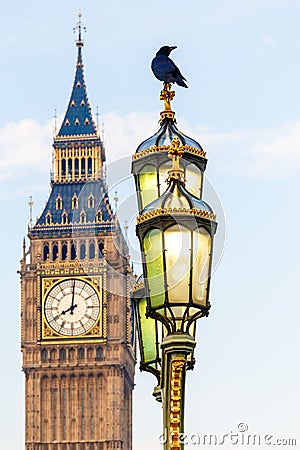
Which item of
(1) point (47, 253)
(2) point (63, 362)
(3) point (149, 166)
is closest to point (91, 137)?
(1) point (47, 253)

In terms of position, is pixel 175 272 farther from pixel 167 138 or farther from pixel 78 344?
pixel 78 344

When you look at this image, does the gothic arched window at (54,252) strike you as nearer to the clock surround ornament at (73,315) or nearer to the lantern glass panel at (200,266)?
the clock surround ornament at (73,315)

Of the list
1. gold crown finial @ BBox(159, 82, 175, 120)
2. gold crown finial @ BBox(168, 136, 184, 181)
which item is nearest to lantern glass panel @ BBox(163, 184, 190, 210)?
gold crown finial @ BBox(168, 136, 184, 181)

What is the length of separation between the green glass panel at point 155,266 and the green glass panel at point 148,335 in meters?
2.00

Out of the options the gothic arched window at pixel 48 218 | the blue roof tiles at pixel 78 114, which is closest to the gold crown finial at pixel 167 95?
the gothic arched window at pixel 48 218

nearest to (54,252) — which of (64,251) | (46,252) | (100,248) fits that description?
(46,252)

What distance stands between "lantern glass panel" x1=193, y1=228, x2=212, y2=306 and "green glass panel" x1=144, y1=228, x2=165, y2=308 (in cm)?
24

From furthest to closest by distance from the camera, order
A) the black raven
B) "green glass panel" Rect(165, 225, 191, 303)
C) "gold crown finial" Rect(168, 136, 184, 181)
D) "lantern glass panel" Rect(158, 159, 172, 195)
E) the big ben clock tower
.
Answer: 1. the big ben clock tower
2. "lantern glass panel" Rect(158, 159, 172, 195)
3. the black raven
4. "gold crown finial" Rect(168, 136, 184, 181)
5. "green glass panel" Rect(165, 225, 191, 303)

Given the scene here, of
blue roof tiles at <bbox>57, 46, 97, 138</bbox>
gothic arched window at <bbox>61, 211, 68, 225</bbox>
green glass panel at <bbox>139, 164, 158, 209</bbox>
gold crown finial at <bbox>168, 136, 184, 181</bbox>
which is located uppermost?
blue roof tiles at <bbox>57, 46, 97, 138</bbox>

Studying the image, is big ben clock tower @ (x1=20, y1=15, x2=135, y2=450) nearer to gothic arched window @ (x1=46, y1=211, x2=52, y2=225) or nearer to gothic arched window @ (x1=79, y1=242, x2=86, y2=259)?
gothic arched window @ (x1=79, y1=242, x2=86, y2=259)

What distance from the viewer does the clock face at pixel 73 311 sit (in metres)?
89.1

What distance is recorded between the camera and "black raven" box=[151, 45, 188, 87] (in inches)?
500

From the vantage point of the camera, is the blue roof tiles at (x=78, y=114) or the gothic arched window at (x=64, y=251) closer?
the gothic arched window at (x=64, y=251)

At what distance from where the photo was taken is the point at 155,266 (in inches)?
431
